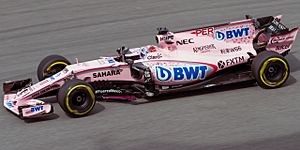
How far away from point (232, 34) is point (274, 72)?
1.14 m

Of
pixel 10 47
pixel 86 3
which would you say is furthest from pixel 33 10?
pixel 10 47

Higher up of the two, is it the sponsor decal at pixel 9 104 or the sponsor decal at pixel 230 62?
the sponsor decal at pixel 230 62

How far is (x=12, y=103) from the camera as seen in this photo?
10.4 m

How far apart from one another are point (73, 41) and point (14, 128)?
18.8ft

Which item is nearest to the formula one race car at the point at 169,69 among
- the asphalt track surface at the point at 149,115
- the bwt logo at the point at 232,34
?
the bwt logo at the point at 232,34

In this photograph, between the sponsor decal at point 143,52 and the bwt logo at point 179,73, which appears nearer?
the bwt logo at point 179,73

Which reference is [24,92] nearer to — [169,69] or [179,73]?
[169,69]

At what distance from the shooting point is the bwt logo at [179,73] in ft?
34.7

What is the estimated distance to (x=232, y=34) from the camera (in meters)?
11.2

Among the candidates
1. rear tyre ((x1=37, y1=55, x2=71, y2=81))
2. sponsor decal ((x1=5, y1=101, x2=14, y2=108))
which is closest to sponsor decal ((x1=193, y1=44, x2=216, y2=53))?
rear tyre ((x1=37, y1=55, x2=71, y2=81))

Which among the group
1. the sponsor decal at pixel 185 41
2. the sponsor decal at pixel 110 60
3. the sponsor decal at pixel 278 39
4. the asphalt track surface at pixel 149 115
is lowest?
the asphalt track surface at pixel 149 115

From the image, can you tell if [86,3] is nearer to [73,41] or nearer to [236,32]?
[73,41]

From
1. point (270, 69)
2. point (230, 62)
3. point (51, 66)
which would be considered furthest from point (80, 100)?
point (270, 69)

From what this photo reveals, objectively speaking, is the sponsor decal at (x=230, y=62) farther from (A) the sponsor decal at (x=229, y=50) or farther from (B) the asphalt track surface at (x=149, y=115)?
(B) the asphalt track surface at (x=149, y=115)
